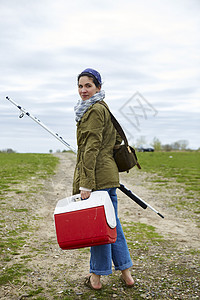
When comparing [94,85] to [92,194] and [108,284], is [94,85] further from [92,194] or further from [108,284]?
[108,284]

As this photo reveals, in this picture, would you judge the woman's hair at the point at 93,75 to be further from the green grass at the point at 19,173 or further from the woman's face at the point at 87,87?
the green grass at the point at 19,173

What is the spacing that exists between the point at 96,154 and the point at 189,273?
90.5 inches

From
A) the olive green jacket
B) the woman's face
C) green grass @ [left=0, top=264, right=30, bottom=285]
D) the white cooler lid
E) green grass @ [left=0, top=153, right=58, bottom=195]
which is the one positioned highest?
the woman's face

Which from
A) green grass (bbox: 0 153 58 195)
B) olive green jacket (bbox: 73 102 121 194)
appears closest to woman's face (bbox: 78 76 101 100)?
olive green jacket (bbox: 73 102 121 194)

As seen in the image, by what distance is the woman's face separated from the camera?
3.87 m

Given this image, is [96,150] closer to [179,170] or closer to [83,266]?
[83,266]

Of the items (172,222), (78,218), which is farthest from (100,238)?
(172,222)

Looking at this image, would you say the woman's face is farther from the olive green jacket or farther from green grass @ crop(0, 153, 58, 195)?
green grass @ crop(0, 153, 58, 195)

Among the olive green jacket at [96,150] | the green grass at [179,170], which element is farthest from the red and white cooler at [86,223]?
the green grass at [179,170]

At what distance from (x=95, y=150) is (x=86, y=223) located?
0.79m

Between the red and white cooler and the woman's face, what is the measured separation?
3.81 ft

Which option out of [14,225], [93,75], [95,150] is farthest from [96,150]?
[14,225]

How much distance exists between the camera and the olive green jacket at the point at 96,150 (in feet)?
12.0

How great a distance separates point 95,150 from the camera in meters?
3.66
